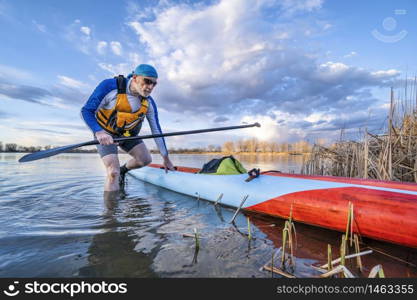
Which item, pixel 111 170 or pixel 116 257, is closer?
pixel 116 257

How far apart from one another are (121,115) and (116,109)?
121 millimetres

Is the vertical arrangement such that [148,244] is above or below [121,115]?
below

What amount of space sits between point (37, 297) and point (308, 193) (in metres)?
2.46

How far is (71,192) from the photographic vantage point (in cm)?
435

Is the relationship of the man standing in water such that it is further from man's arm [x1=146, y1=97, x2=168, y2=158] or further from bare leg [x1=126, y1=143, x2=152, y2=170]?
bare leg [x1=126, y1=143, x2=152, y2=170]

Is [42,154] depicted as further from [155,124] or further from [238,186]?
[238,186]

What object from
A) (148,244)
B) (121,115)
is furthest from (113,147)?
(148,244)

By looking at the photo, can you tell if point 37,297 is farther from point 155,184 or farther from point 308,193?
point 155,184

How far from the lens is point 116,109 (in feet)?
11.8

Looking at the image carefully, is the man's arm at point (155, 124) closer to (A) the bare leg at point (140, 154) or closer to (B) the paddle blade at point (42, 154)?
(A) the bare leg at point (140, 154)

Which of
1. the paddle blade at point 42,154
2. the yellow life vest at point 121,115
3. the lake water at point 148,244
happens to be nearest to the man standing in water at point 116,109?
the yellow life vest at point 121,115

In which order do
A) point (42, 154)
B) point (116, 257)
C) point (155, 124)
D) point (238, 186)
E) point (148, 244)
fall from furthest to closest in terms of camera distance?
point (155, 124)
point (42, 154)
point (238, 186)
point (148, 244)
point (116, 257)

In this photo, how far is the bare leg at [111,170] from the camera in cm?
369

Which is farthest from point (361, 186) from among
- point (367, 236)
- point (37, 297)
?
point (37, 297)
